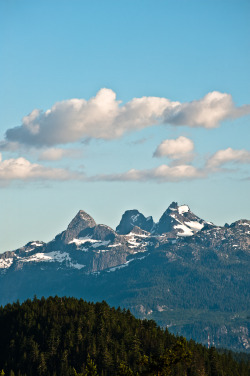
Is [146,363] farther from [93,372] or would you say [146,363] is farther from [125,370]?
[93,372]

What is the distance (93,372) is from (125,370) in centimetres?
2336

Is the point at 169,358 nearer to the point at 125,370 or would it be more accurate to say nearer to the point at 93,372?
the point at 125,370

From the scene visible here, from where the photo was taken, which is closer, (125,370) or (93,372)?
(125,370)

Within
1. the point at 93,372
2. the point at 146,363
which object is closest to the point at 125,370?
the point at 146,363

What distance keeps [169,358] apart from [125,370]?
996cm

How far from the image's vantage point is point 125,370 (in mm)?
118812

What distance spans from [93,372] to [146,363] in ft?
92.8

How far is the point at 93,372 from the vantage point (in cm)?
14000

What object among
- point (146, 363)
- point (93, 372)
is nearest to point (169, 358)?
point (146, 363)

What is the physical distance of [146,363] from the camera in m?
116

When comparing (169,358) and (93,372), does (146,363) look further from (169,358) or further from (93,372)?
(93,372)

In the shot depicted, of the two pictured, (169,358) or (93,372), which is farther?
(93,372)
